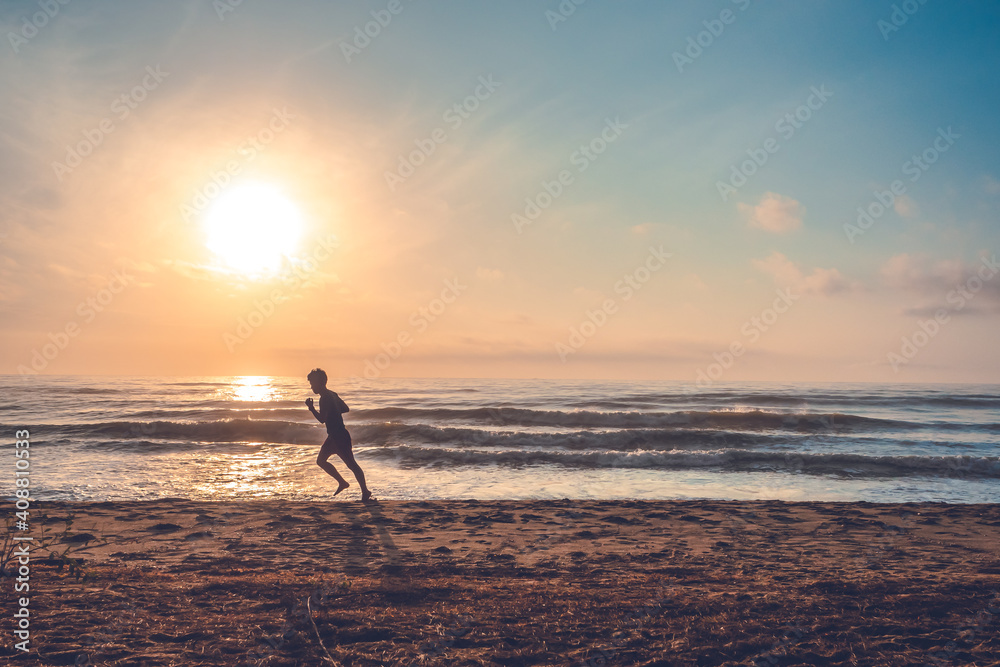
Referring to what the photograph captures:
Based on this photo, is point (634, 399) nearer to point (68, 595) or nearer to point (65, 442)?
point (65, 442)

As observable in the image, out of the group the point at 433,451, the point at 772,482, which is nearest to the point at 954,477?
the point at 772,482

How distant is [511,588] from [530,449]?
1540 centimetres

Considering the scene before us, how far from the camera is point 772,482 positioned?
47.9 feet

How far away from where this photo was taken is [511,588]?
225 inches

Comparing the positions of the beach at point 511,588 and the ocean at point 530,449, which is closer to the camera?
the beach at point 511,588

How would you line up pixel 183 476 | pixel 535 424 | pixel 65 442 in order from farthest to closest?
pixel 535 424 < pixel 65 442 < pixel 183 476

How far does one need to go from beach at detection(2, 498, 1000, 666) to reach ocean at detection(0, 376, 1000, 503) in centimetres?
293

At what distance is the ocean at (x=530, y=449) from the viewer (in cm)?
1316

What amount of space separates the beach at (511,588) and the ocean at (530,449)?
293 cm

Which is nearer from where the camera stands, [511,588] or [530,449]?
[511,588]

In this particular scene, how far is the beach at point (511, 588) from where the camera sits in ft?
13.4

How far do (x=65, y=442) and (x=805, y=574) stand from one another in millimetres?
24516

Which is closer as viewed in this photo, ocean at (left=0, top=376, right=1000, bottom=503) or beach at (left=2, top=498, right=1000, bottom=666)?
beach at (left=2, top=498, right=1000, bottom=666)

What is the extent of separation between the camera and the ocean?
13164 millimetres
